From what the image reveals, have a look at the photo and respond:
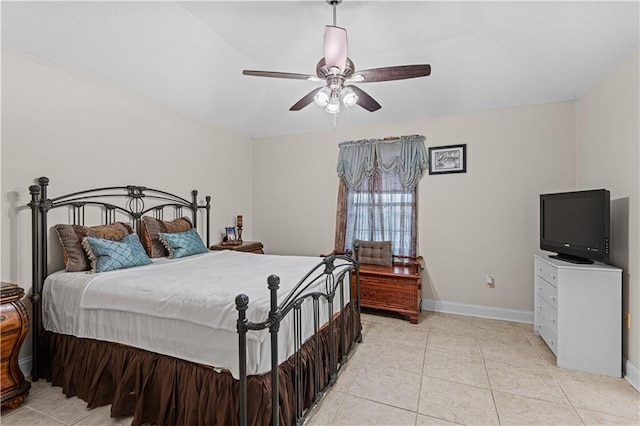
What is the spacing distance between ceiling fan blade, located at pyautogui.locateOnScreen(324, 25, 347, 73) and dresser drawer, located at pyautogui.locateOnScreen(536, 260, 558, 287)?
8.45 ft

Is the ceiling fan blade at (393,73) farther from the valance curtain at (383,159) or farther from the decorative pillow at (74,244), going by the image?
the decorative pillow at (74,244)

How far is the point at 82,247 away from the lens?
2.63 m

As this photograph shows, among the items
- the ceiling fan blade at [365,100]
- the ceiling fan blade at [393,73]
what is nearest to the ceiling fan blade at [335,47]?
the ceiling fan blade at [393,73]

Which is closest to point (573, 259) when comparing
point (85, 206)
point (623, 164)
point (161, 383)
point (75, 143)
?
point (623, 164)

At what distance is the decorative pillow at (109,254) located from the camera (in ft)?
8.34

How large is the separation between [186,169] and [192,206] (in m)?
0.50

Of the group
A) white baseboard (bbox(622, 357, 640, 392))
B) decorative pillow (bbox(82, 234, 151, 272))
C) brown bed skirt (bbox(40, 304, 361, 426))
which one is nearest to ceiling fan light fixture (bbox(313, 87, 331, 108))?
brown bed skirt (bbox(40, 304, 361, 426))

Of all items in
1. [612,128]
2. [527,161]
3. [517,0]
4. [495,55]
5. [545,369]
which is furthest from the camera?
[527,161]

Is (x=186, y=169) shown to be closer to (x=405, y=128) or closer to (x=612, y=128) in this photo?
(x=405, y=128)

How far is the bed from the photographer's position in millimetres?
1690

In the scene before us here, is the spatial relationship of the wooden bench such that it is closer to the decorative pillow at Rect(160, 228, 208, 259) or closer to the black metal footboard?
the black metal footboard

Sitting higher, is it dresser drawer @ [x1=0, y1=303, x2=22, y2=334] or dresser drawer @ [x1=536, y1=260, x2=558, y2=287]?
dresser drawer @ [x1=536, y1=260, x2=558, y2=287]

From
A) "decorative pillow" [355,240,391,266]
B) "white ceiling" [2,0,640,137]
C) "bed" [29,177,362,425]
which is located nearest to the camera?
"bed" [29,177,362,425]

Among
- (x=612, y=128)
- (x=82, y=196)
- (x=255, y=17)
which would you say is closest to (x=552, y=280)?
(x=612, y=128)
